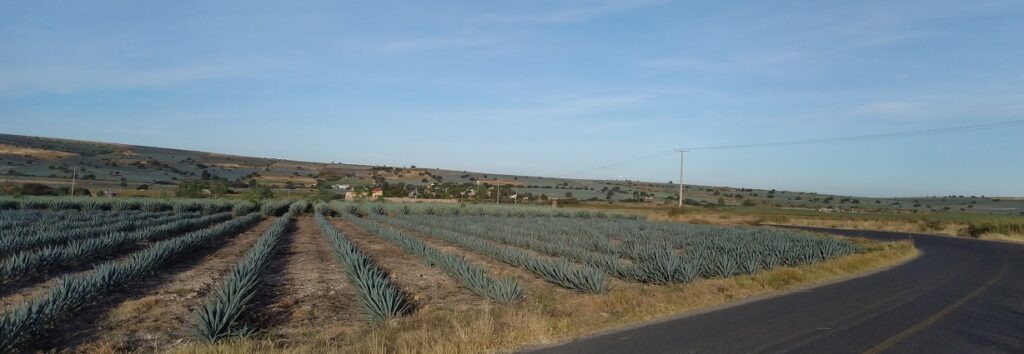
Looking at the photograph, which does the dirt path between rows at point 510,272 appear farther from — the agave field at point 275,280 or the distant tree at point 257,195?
the distant tree at point 257,195

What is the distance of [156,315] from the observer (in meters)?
9.75

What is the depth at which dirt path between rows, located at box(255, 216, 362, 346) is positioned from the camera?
891 cm

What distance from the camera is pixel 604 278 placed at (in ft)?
41.4

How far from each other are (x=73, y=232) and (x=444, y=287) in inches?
622

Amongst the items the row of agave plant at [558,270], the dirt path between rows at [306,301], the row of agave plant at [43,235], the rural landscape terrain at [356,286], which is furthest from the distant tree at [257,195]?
the dirt path between rows at [306,301]

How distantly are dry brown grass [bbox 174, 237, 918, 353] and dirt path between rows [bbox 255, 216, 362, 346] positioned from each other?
0.28 m

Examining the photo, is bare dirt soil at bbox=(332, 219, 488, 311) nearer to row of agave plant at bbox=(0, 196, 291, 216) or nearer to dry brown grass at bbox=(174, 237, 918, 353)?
dry brown grass at bbox=(174, 237, 918, 353)

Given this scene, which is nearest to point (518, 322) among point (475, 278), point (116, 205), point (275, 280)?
point (475, 278)

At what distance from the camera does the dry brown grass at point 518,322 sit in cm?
724

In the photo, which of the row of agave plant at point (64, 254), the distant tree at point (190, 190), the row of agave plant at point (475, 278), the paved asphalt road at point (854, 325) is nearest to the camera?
the paved asphalt road at point (854, 325)

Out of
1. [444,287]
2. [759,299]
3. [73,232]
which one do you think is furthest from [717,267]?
[73,232]

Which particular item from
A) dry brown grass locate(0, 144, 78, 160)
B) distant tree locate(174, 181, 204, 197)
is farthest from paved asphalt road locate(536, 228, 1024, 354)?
dry brown grass locate(0, 144, 78, 160)

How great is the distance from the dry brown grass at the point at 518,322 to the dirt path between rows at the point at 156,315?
1562 millimetres

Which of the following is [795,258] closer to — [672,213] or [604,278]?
[604,278]
